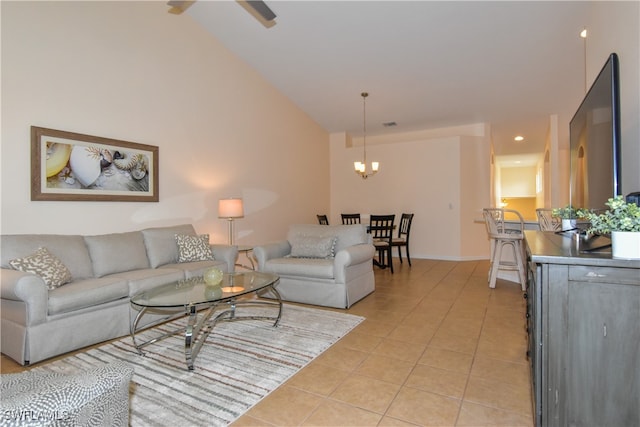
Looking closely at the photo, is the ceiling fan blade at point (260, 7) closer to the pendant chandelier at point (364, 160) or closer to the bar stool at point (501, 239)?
the pendant chandelier at point (364, 160)

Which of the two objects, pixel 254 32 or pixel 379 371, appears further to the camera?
pixel 254 32

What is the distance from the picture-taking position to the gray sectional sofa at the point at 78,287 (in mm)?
2410

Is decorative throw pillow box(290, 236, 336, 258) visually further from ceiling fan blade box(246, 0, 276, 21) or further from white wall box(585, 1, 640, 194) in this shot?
white wall box(585, 1, 640, 194)

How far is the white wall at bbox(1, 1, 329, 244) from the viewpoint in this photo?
120 inches

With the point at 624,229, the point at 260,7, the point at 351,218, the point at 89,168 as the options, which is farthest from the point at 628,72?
the point at 351,218

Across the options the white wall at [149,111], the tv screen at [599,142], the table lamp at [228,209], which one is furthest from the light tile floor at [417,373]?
the table lamp at [228,209]

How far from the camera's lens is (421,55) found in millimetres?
4797

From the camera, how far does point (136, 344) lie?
271 cm

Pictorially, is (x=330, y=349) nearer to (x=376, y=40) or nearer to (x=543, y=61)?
(x=376, y=40)

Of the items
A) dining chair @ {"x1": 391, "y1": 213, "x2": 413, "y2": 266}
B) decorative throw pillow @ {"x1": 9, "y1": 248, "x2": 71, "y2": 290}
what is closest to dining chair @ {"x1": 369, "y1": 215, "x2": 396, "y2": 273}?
dining chair @ {"x1": 391, "y1": 213, "x2": 413, "y2": 266}

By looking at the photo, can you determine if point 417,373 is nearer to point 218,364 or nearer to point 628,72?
point 218,364

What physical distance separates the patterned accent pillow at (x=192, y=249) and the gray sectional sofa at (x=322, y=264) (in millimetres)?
597

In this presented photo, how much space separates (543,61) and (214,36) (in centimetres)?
466

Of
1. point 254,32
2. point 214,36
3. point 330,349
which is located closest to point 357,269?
point 330,349
